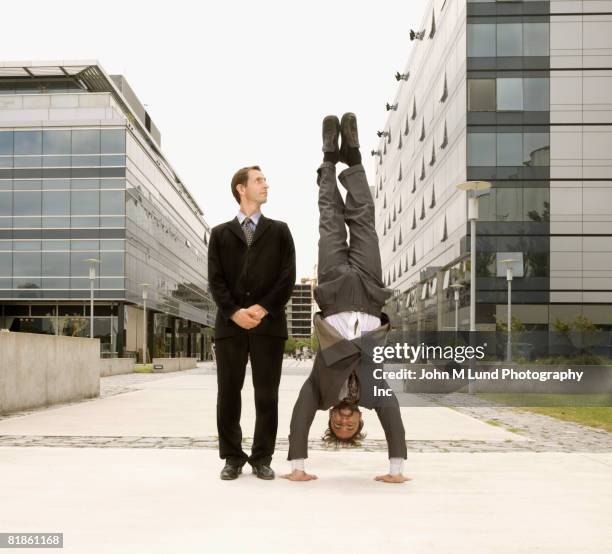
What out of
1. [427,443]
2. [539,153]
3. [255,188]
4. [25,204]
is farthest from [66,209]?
[255,188]

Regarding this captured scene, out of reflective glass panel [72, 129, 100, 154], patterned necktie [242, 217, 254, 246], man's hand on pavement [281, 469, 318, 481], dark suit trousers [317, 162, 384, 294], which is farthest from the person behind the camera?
reflective glass panel [72, 129, 100, 154]

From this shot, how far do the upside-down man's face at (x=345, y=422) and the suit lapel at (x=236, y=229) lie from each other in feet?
4.68

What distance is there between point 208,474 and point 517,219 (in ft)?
124

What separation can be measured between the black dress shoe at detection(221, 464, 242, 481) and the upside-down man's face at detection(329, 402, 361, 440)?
87cm

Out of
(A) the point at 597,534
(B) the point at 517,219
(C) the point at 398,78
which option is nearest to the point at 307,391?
(A) the point at 597,534

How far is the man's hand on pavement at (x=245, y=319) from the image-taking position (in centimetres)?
516

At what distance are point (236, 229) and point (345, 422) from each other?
161 centimetres

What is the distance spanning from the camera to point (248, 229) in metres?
5.55

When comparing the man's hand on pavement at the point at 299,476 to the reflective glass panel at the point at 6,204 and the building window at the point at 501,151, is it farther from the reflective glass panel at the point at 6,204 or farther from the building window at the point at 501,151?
the reflective glass panel at the point at 6,204

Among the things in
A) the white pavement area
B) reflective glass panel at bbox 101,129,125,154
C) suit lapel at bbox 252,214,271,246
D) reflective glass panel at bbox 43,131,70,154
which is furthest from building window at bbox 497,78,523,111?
suit lapel at bbox 252,214,271,246

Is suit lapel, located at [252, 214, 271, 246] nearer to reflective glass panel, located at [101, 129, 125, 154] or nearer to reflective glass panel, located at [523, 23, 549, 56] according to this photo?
reflective glass panel, located at [523, 23, 549, 56]

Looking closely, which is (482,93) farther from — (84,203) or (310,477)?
(310,477)

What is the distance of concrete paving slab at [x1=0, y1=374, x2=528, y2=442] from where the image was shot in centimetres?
868

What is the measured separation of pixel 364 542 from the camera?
366cm
